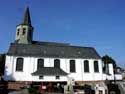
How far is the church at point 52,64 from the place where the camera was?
121 feet

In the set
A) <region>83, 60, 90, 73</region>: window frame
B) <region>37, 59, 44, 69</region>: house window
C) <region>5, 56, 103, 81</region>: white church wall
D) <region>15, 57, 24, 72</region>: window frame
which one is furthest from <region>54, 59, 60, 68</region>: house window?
<region>15, 57, 24, 72</region>: window frame

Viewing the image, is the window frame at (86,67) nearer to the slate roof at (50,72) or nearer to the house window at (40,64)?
the slate roof at (50,72)

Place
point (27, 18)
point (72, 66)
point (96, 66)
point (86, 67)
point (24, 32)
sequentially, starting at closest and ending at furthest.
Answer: point (72, 66) < point (86, 67) < point (96, 66) < point (24, 32) < point (27, 18)

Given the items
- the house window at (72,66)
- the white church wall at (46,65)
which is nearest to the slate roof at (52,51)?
the white church wall at (46,65)

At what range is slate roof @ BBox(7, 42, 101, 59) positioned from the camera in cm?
3906

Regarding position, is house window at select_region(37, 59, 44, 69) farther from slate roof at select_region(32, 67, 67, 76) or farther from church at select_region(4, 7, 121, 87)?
slate roof at select_region(32, 67, 67, 76)

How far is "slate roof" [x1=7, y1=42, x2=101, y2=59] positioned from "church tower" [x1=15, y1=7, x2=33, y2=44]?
10.7 metres

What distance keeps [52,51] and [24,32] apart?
1562 centimetres

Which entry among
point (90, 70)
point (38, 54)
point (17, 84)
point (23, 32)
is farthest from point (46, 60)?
point (23, 32)

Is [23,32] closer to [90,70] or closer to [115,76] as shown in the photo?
[90,70]

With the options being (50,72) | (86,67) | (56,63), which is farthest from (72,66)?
(50,72)

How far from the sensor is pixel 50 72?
37688 mm

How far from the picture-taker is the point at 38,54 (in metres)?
39.6

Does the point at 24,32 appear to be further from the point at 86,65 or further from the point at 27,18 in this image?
the point at 86,65
